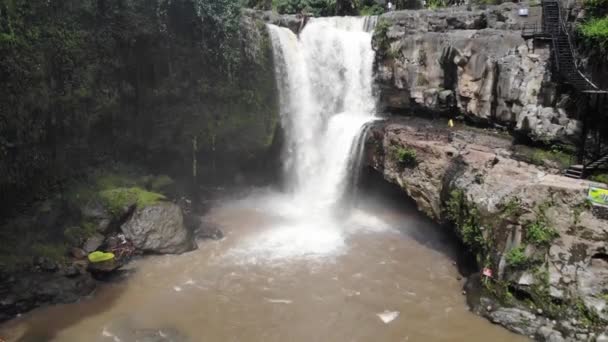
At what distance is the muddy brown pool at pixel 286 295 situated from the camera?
37.1ft

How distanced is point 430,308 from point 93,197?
38.7ft

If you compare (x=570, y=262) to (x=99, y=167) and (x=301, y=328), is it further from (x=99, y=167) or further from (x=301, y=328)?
(x=99, y=167)

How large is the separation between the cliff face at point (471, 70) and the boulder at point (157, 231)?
455 inches

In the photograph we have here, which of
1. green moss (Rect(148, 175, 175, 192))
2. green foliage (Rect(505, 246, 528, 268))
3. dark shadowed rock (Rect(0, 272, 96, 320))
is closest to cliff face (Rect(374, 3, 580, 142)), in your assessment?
green foliage (Rect(505, 246, 528, 268))

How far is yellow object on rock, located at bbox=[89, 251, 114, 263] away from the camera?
13578mm

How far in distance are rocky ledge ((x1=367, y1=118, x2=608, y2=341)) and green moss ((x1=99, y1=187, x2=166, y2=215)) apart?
406 inches

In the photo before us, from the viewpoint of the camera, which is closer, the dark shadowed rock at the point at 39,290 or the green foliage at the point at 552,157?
the dark shadowed rock at the point at 39,290

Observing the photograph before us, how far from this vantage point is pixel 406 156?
16469 millimetres

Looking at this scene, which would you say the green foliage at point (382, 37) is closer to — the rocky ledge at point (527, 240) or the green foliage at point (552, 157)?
the rocky ledge at point (527, 240)

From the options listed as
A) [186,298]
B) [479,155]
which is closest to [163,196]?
[186,298]

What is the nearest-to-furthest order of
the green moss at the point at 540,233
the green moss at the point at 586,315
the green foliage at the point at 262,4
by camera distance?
1. the green moss at the point at 586,315
2. the green moss at the point at 540,233
3. the green foliage at the point at 262,4

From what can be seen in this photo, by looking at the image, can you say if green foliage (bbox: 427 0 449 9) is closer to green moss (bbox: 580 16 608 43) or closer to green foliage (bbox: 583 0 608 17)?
green foliage (bbox: 583 0 608 17)

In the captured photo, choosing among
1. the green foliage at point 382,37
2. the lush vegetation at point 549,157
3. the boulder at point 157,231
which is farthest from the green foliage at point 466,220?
the green foliage at point 382,37

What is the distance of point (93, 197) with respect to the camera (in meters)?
15.5
